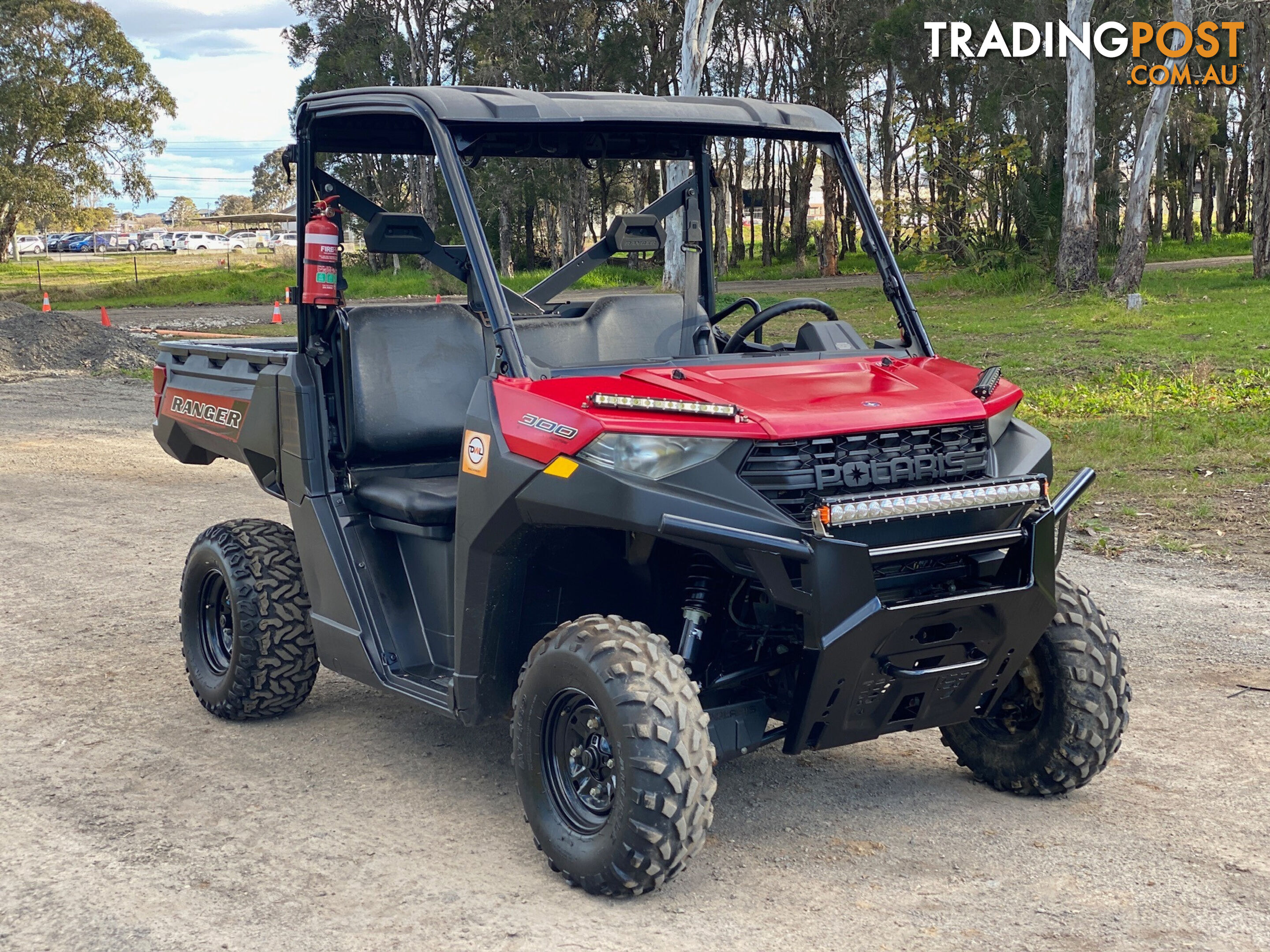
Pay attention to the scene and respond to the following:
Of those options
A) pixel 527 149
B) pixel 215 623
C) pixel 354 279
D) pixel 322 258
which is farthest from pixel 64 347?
pixel 354 279

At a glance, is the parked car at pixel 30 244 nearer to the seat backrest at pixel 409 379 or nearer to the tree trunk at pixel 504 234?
the tree trunk at pixel 504 234

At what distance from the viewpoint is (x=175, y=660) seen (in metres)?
6.47

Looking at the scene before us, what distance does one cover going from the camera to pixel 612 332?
5.00 m

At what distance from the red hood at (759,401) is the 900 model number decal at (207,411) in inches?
78.8

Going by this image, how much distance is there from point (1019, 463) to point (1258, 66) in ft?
106

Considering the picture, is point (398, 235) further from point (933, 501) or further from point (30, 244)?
point (30, 244)

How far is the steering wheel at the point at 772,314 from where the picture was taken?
4.84 metres

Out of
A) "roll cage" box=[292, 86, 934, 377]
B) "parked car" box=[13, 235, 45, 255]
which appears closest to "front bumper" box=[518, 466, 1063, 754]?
"roll cage" box=[292, 86, 934, 377]

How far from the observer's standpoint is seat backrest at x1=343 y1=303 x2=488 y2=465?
Result: 512 centimetres

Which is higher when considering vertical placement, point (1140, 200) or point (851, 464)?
point (1140, 200)

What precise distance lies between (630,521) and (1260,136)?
98.3ft

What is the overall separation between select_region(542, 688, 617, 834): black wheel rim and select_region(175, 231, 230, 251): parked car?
3806 inches

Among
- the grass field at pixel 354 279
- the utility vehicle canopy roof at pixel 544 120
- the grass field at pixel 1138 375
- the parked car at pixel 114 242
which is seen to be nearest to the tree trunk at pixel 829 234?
the grass field at pixel 354 279

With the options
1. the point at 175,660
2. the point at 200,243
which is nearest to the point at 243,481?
the point at 175,660
